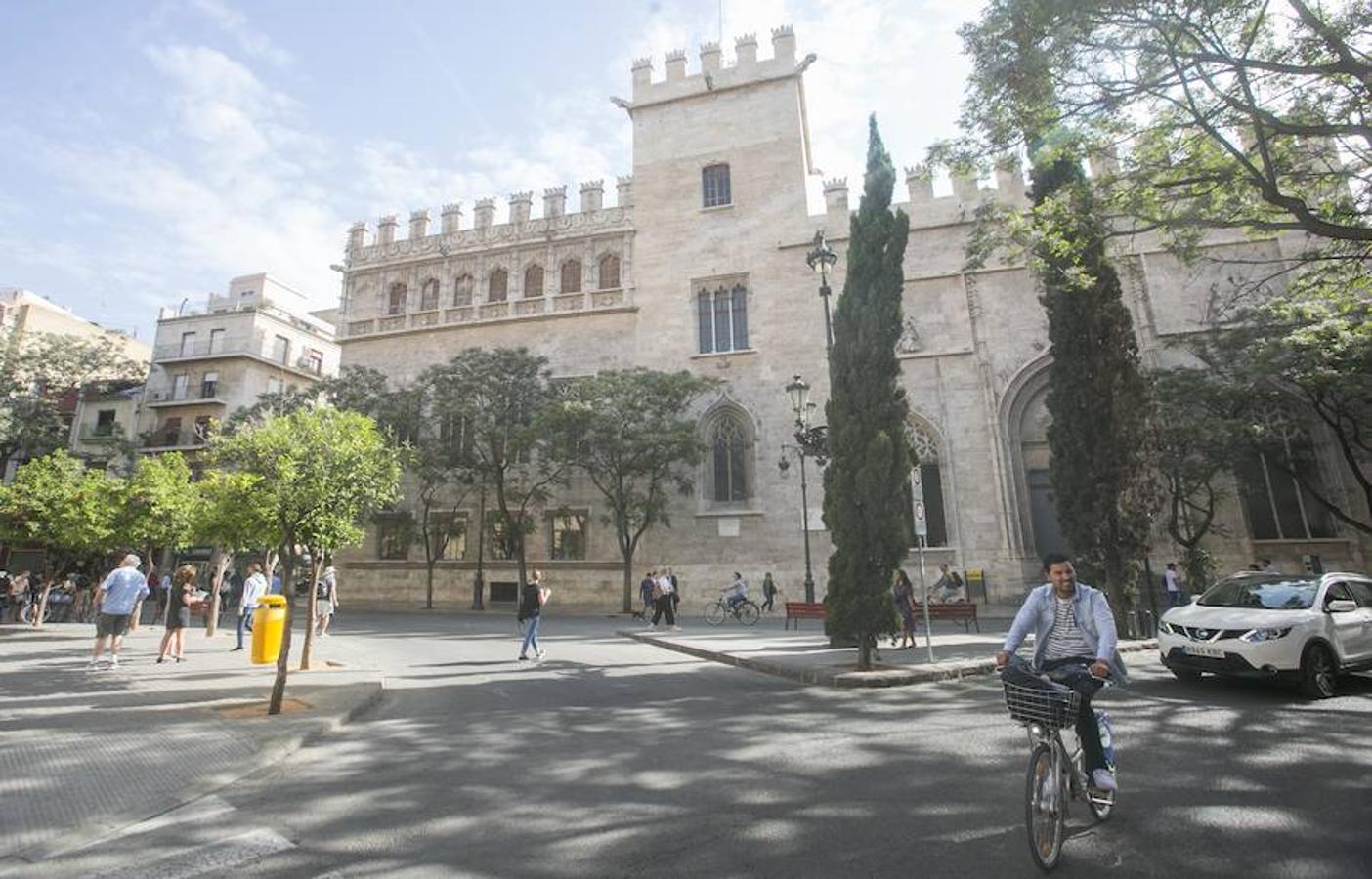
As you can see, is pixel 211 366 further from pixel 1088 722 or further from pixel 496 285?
pixel 1088 722

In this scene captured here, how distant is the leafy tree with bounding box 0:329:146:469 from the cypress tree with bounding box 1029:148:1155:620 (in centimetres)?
4122

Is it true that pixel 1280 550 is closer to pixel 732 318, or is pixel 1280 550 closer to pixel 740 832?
pixel 732 318

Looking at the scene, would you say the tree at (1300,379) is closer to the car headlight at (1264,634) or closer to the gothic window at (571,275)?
the car headlight at (1264,634)

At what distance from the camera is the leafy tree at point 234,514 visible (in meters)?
8.88

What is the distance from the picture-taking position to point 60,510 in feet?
55.2

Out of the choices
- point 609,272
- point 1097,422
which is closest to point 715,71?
point 609,272

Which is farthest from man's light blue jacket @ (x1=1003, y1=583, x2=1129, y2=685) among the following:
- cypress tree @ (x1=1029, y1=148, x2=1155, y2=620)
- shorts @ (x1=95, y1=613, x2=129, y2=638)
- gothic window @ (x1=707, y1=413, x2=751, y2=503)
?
gothic window @ (x1=707, y1=413, x2=751, y2=503)

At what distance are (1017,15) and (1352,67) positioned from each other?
127 inches

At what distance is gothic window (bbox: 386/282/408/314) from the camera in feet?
103

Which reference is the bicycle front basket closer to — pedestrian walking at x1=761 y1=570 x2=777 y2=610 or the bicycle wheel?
the bicycle wheel

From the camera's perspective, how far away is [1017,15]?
7531 mm

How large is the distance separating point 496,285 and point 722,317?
1095cm

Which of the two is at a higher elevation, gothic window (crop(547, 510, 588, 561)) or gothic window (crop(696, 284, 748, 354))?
gothic window (crop(696, 284, 748, 354))

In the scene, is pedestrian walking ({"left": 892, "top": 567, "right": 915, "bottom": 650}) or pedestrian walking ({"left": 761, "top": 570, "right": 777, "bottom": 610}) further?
pedestrian walking ({"left": 761, "top": 570, "right": 777, "bottom": 610})
